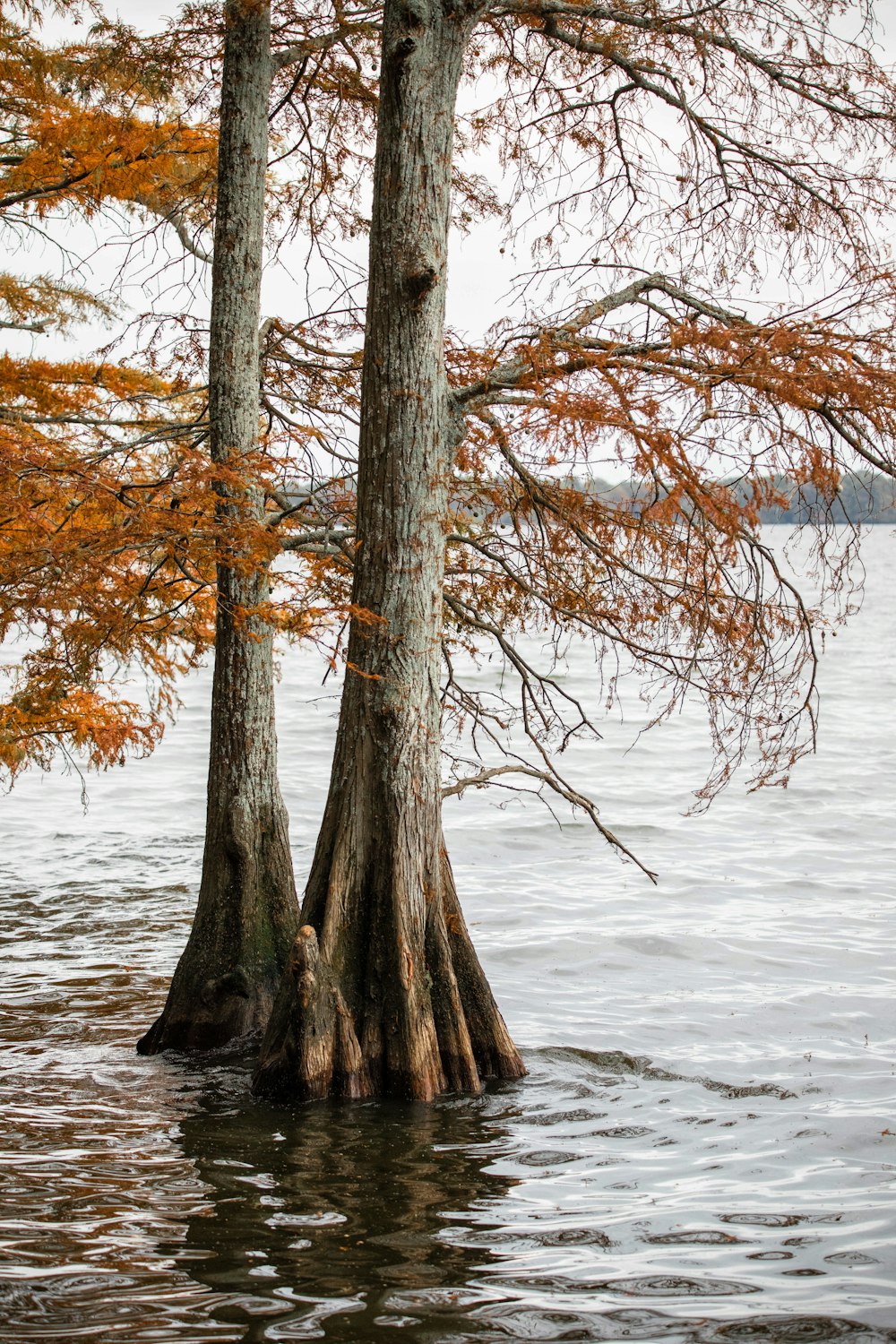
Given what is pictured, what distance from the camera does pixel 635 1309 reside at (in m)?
5.21

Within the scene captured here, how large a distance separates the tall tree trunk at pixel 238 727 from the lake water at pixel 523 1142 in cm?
53

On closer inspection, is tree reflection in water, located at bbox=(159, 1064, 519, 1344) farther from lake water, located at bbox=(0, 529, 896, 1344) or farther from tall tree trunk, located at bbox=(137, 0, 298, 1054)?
tall tree trunk, located at bbox=(137, 0, 298, 1054)

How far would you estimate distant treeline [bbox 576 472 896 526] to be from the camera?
301 inches

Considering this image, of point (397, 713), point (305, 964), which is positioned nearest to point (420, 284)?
point (397, 713)

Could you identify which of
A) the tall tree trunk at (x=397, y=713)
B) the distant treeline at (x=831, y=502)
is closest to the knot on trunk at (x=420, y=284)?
the tall tree trunk at (x=397, y=713)

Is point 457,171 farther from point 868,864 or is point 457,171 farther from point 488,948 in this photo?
point 868,864

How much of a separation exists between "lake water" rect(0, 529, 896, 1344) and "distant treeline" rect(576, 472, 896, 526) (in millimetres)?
3806

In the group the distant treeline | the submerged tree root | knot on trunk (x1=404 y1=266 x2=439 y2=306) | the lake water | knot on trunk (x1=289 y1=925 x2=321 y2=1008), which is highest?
knot on trunk (x1=404 y1=266 x2=439 y2=306)

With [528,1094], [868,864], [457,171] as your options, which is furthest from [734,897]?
[457,171]

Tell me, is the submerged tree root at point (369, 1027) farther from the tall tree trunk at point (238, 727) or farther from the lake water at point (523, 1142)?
the tall tree trunk at point (238, 727)

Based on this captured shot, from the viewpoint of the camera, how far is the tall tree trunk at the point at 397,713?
7750 millimetres

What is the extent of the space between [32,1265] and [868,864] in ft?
47.4

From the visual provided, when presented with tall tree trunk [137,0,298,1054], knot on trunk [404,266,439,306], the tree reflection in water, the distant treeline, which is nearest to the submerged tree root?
the tree reflection in water

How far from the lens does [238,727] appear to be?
9234 millimetres
